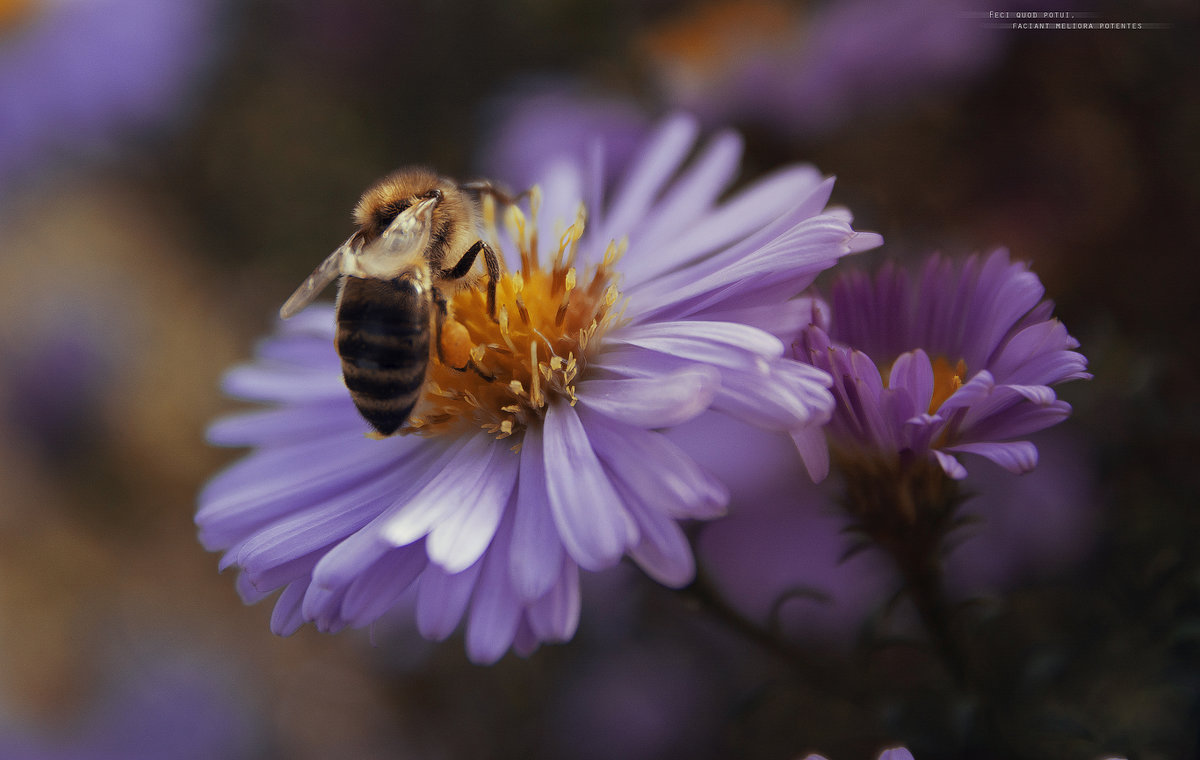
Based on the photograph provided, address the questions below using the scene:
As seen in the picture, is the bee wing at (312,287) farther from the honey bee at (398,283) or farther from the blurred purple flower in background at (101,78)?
the blurred purple flower in background at (101,78)

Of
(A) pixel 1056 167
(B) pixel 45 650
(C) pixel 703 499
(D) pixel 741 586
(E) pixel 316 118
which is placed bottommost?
(B) pixel 45 650

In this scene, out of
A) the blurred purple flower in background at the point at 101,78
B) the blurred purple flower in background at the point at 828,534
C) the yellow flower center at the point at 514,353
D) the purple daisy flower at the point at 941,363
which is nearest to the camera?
the purple daisy flower at the point at 941,363

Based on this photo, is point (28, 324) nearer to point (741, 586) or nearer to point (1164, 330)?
point (741, 586)

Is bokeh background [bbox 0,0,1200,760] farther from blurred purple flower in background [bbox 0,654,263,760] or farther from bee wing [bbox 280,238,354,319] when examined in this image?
bee wing [bbox 280,238,354,319]

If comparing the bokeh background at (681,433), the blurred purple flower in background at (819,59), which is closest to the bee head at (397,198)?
the bokeh background at (681,433)

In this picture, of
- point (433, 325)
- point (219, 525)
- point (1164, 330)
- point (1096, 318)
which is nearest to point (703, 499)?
point (433, 325)

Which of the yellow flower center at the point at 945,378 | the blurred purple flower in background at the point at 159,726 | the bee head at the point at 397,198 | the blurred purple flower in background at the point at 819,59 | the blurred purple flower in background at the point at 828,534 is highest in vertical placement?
the blurred purple flower in background at the point at 819,59

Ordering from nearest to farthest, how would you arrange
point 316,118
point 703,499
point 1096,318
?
point 703,499
point 1096,318
point 316,118
